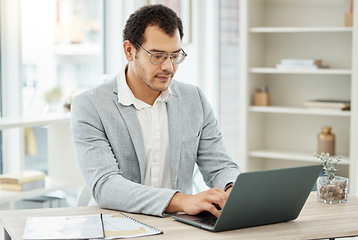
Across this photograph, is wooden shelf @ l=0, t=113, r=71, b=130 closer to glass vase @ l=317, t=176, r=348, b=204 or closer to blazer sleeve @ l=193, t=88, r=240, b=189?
blazer sleeve @ l=193, t=88, r=240, b=189

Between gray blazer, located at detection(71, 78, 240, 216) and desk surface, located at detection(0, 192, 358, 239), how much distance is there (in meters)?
0.08

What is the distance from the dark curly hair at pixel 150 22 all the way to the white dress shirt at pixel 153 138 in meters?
0.19

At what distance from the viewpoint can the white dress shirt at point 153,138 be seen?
2243mm

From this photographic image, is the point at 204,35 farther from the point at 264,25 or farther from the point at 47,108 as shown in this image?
the point at 47,108

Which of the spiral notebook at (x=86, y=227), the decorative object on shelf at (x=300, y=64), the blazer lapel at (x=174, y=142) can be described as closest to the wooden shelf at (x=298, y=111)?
the decorative object on shelf at (x=300, y=64)

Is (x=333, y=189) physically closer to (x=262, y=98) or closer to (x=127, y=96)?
(x=127, y=96)

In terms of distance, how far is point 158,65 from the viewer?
82.8 inches

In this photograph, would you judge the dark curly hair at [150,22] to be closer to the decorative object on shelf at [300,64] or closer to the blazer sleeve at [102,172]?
the blazer sleeve at [102,172]

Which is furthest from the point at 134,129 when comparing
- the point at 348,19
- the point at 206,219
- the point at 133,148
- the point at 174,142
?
the point at 348,19

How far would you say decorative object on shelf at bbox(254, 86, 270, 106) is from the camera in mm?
4184

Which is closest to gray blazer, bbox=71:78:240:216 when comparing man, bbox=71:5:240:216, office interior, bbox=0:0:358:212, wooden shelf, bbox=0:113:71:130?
man, bbox=71:5:240:216

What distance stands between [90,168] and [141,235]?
0.49 meters

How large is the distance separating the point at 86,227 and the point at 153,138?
68 cm

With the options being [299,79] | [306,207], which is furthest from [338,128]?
[306,207]
